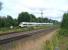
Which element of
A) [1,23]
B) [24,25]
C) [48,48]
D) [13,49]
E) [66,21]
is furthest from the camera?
[24,25]

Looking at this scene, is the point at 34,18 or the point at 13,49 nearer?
the point at 13,49

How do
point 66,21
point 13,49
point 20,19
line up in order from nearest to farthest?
1. point 13,49
2. point 66,21
3. point 20,19

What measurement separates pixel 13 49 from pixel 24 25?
97632mm

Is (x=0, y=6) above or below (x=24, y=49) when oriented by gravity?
above

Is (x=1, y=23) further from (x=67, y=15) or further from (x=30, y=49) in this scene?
(x=30, y=49)

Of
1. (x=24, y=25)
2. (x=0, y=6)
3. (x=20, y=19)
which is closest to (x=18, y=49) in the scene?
(x=0, y=6)

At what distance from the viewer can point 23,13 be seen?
144 meters

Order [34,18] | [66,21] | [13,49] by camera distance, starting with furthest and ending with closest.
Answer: [34,18]
[66,21]
[13,49]

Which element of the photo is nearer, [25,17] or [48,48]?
[48,48]

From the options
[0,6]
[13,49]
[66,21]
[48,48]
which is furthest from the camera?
[0,6]

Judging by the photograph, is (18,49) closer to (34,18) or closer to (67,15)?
(67,15)

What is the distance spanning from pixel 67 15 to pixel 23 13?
90.9 metres

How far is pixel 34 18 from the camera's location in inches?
6639

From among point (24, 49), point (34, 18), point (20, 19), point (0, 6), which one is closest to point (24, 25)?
point (20, 19)
